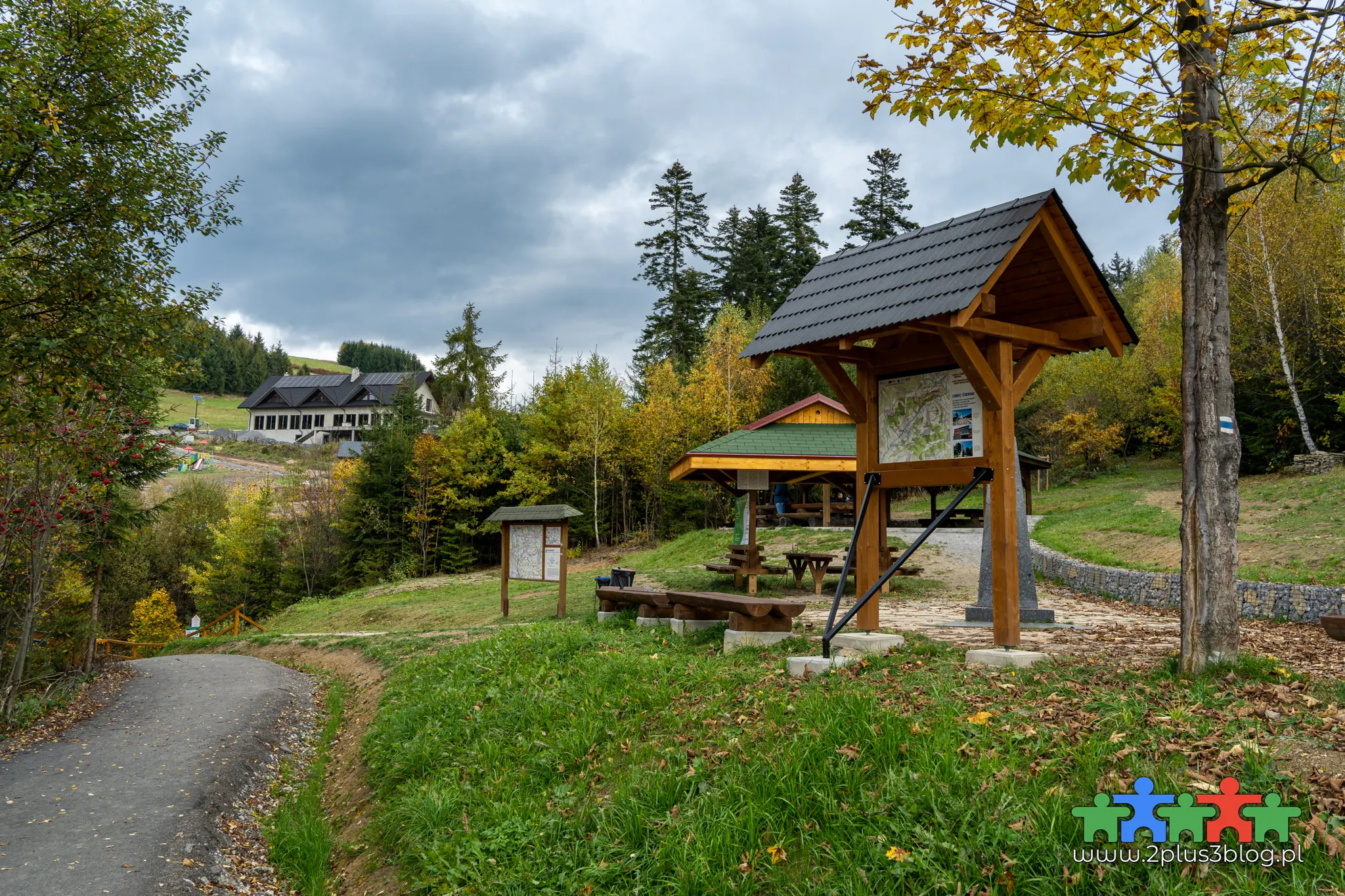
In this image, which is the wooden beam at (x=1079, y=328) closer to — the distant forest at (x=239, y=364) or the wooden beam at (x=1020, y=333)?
the wooden beam at (x=1020, y=333)

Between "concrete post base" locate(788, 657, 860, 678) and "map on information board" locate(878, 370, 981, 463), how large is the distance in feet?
6.05

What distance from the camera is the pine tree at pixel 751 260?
41.7 m

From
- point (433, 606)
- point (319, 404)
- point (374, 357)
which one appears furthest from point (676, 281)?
point (374, 357)

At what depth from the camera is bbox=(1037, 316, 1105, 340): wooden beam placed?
6.47 meters

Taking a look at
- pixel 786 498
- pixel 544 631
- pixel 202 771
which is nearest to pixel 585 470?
pixel 786 498

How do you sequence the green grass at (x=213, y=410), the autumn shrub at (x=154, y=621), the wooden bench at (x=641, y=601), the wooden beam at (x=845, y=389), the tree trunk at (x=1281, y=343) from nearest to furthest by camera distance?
the wooden beam at (x=845, y=389) → the wooden bench at (x=641, y=601) → the tree trunk at (x=1281, y=343) → the autumn shrub at (x=154, y=621) → the green grass at (x=213, y=410)

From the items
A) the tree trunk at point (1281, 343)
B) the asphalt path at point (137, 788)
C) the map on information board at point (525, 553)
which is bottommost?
the asphalt path at point (137, 788)

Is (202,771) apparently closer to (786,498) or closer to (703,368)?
(786,498)

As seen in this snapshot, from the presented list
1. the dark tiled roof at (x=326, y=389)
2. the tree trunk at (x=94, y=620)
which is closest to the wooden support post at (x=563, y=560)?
the tree trunk at (x=94, y=620)

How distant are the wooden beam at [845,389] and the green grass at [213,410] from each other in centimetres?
7546

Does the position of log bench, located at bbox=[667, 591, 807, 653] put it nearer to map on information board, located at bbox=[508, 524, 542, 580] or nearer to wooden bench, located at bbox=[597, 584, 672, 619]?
wooden bench, located at bbox=[597, 584, 672, 619]

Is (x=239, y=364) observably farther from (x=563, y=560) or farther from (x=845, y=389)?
(x=845, y=389)

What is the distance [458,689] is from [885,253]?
5907 millimetres

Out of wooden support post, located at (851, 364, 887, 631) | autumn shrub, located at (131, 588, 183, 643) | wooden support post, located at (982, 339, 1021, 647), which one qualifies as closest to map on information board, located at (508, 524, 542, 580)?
wooden support post, located at (851, 364, 887, 631)
